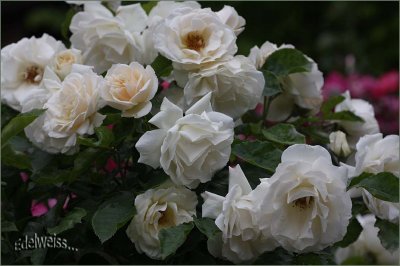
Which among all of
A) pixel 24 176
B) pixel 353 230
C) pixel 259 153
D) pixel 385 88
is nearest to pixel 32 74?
pixel 24 176

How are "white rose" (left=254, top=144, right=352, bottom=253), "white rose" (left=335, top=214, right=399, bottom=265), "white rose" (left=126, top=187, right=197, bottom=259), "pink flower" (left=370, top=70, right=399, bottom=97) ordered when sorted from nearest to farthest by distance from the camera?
"white rose" (left=254, top=144, right=352, bottom=253)
"white rose" (left=126, top=187, right=197, bottom=259)
"white rose" (left=335, top=214, right=399, bottom=265)
"pink flower" (left=370, top=70, right=399, bottom=97)

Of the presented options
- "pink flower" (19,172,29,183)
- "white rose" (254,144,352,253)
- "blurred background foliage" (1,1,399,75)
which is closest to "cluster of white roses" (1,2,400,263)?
"white rose" (254,144,352,253)

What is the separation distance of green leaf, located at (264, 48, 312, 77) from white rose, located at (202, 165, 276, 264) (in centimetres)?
30

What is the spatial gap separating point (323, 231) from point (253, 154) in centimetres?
16

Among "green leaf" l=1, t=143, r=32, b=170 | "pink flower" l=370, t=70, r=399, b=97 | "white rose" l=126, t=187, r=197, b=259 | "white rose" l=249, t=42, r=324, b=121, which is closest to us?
"white rose" l=126, t=187, r=197, b=259

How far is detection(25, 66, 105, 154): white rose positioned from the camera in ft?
3.64

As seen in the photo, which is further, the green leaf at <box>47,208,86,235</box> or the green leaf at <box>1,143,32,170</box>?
the green leaf at <box>1,143,32,170</box>

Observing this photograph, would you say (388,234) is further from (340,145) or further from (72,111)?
(72,111)

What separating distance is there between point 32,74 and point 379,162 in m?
0.65


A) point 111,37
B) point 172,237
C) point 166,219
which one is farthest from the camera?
point 111,37

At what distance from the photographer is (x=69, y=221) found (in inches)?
41.8

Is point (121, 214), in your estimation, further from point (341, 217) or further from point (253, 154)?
point (341, 217)

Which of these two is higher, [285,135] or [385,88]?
[285,135]

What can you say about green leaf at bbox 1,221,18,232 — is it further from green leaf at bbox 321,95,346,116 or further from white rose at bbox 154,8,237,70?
green leaf at bbox 321,95,346,116
